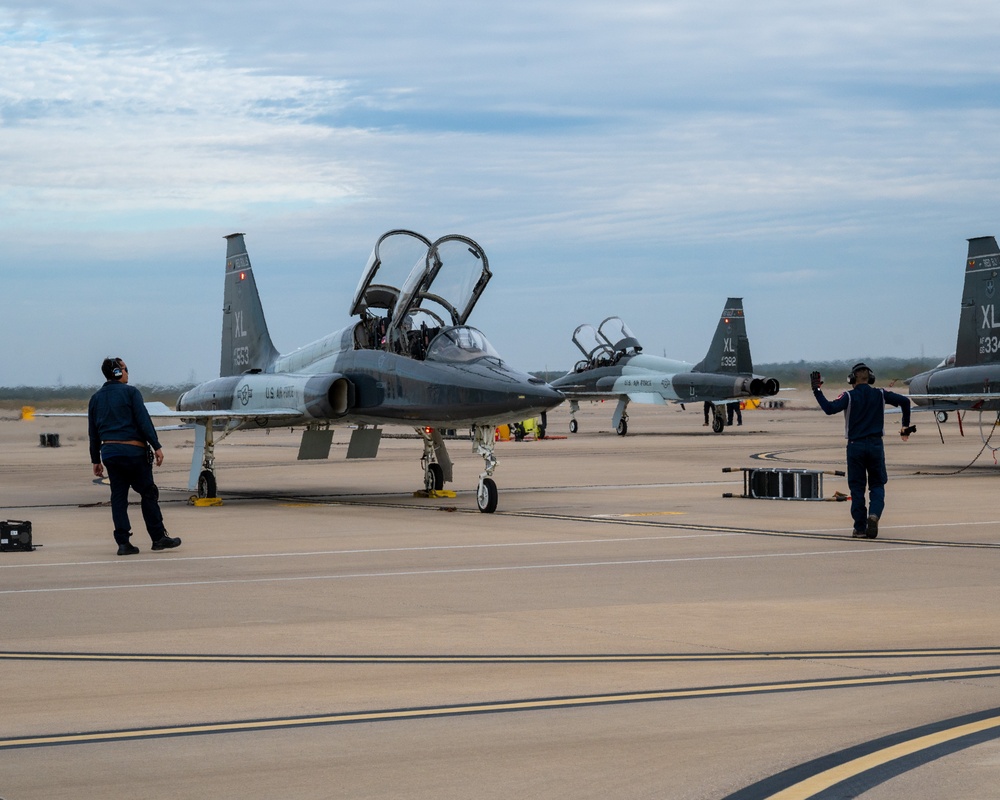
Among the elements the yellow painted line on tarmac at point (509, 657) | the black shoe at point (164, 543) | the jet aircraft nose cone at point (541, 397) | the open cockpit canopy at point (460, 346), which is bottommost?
the yellow painted line on tarmac at point (509, 657)

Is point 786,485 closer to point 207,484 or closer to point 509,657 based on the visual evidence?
point 207,484

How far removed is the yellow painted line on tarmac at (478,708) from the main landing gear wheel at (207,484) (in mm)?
15700

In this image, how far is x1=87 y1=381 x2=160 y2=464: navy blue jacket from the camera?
559 inches

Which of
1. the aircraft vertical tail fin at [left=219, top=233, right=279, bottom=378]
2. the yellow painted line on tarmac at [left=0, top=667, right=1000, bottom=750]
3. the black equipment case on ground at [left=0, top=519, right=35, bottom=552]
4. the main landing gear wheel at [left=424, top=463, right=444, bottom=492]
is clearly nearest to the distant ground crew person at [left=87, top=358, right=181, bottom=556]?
the black equipment case on ground at [left=0, top=519, right=35, bottom=552]

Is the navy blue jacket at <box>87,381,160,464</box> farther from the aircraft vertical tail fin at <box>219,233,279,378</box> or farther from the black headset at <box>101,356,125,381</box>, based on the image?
the aircraft vertical tail fin at <box>219,233,279,378</box>

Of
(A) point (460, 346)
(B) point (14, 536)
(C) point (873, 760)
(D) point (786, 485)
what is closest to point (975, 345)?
(D) point (786, 485)

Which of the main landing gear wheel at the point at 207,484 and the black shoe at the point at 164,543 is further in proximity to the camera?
the main landing gear wheel at the point at 207,484

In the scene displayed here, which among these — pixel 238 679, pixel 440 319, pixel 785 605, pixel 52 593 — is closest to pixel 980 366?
pixel 440 319

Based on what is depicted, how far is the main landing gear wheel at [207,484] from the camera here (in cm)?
2173

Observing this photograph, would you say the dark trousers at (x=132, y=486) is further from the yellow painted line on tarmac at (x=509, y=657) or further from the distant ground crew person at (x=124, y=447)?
the yellow painted line on tarmac at (x=509, y=657)

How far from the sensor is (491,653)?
8.12m

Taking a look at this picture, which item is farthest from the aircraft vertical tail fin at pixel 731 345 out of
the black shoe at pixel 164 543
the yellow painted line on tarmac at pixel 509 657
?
the yellow painted line on tarmac at pixel 509 657

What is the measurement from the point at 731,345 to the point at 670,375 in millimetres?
2535

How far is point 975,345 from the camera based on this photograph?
1120 inches
